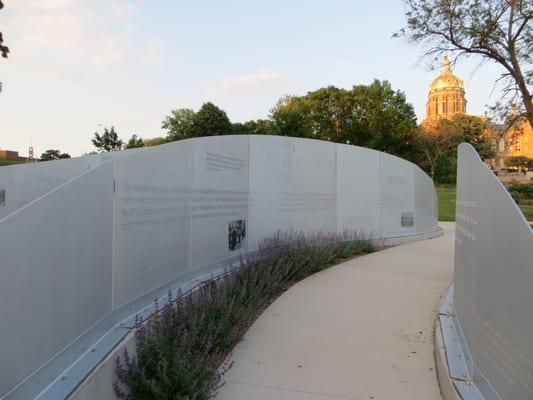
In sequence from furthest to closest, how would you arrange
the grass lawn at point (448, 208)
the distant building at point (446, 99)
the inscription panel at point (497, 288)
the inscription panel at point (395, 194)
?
the distant building at point (446, 99)
the grass lawn at point (448, 208)
the inscription panel at point (395, 194)
the inscription panel at point (497, 288)

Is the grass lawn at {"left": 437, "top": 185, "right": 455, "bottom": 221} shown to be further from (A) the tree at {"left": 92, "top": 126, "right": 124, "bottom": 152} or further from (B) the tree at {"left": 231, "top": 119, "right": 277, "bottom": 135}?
(A) the tree at {"left": 92, "top": 126, "right": 124, "bottom": 152}

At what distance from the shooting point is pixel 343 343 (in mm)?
4312

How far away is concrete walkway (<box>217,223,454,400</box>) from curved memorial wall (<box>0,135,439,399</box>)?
1.12m

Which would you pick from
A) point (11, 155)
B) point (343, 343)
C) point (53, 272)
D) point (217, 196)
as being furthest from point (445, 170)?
point (53, 272)

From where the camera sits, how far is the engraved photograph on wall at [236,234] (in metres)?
6.75

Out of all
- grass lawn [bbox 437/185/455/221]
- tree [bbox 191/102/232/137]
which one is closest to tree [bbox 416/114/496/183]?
grass lawn [bbox 437/185/455/221]

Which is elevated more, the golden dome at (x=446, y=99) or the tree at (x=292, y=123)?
the golden dome at (x=446, y=99)

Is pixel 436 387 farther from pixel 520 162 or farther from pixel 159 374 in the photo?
pixel 520 162

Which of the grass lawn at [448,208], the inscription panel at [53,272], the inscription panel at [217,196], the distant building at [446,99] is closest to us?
the inscription panel at [53,272]

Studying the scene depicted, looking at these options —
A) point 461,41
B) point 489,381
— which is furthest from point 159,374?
point 461,41

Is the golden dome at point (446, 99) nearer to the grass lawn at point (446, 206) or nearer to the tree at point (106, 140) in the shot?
the grass lawn at point (446, 206)

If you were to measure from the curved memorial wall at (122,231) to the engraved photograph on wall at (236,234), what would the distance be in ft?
0.11

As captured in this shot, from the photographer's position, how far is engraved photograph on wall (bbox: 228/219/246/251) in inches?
266

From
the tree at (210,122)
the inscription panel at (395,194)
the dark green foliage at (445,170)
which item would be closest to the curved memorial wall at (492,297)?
the inscription panel at (395,194)
